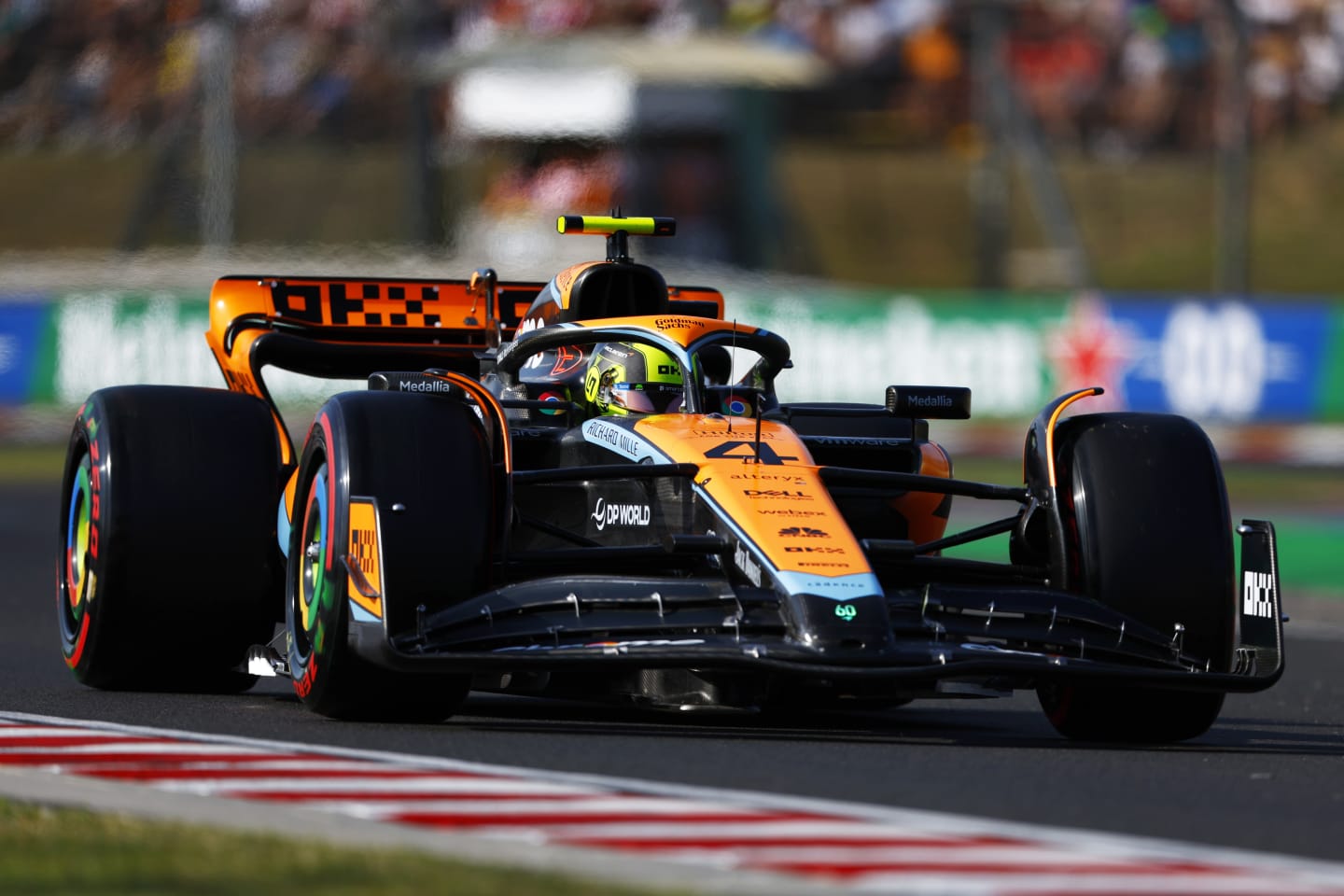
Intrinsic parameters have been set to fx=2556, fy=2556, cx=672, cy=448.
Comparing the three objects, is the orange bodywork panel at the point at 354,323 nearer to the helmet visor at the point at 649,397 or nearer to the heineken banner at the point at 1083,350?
the helmet visor at the point at 649,397

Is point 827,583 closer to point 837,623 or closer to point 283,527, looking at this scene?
point 837,623

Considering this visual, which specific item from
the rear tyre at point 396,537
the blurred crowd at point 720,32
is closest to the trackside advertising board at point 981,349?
the blurred crowd at point 720,32

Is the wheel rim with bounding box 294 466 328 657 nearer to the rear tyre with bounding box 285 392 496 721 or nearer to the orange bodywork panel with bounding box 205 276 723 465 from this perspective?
the rear tyre with bounding box 285 392 496 721

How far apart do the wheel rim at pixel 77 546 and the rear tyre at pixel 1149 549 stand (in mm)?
3507

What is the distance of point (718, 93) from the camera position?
3962 cm

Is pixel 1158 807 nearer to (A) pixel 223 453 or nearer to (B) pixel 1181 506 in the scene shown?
(B) pixel 1181 506

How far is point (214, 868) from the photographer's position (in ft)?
17.5

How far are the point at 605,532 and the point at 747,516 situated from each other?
0.82 m

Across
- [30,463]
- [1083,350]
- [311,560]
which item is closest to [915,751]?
[311,560]

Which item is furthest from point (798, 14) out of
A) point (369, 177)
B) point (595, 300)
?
point (595, 300)

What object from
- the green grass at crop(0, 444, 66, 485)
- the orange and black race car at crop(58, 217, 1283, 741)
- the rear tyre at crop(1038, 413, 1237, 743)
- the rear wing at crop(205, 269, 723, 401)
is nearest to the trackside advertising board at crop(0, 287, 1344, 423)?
the green grass at crop(0, 444, 66, 485)

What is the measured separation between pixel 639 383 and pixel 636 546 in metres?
1.01

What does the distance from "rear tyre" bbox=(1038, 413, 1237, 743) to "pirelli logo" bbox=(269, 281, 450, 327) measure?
351cm

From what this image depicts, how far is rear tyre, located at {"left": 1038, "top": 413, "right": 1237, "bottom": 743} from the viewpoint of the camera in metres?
8.22
